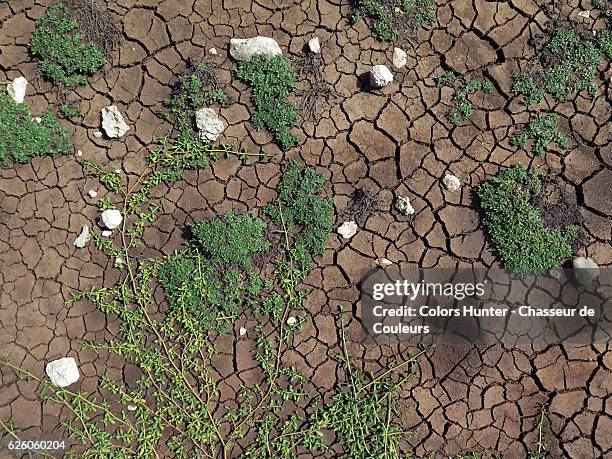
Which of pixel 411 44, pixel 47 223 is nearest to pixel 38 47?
pixel 47 223

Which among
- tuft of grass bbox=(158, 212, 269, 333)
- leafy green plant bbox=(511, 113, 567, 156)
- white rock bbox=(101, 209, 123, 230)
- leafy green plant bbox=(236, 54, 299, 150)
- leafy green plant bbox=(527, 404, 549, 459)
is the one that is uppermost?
leafy green plant bbox=(236, 54, 299, 150)

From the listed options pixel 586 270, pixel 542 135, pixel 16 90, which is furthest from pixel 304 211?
pixel 16 90

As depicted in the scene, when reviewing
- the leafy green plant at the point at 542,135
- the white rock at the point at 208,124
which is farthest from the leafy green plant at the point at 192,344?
the leafy green plant at the point at 542,135

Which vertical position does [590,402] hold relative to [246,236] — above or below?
below

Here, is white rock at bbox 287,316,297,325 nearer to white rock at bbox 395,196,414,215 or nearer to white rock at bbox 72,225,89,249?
white rock at bbox 395,196,414,215

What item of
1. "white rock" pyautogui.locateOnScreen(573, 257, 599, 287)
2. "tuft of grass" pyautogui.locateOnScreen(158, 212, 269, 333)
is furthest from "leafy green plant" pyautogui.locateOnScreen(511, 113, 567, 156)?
"tuft of grass" pyautogui.locateOnScreen(158, 212, 269, 333)

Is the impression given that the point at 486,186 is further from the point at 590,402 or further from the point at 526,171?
the point at 590,402
